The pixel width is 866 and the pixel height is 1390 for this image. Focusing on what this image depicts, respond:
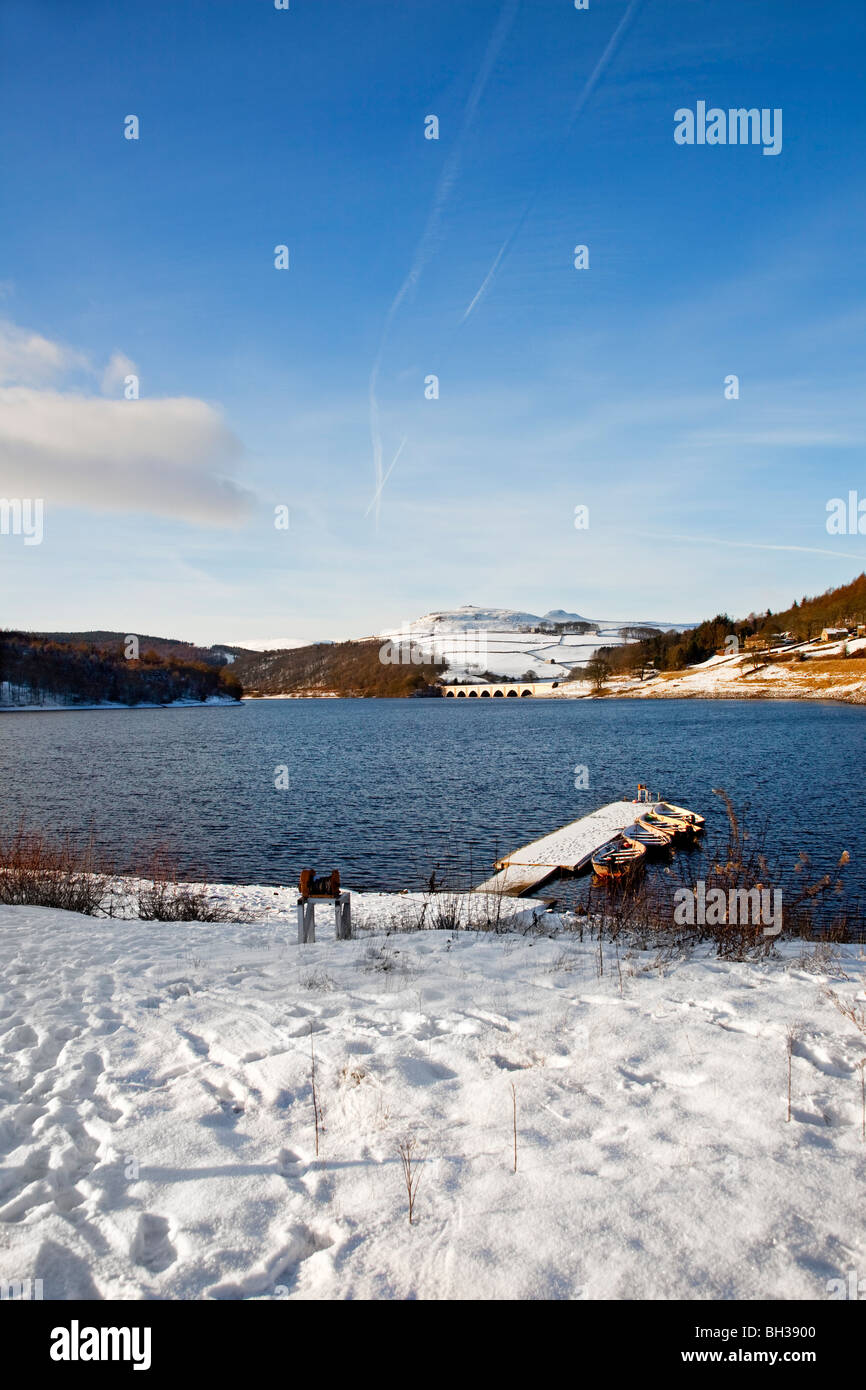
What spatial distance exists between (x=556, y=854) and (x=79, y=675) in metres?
166

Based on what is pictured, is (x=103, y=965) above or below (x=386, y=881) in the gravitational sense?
above

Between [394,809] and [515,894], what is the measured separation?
567 inches

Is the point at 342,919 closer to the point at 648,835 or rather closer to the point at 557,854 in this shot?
the point at 557,854

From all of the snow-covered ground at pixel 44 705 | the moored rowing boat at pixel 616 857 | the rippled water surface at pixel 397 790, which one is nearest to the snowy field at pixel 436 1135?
the moored rowing boat at pixel 616 857

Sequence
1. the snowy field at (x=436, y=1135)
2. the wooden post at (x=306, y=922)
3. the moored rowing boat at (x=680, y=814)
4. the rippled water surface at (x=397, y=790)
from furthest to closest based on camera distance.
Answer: the moored rowing boat at (x=680, y=814)
the rippled water surface at (x=397, y=790)
the wooden post at (x=306, y=922)
the snowy field at (x=436, y=1135)

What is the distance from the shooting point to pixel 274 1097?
5.23m

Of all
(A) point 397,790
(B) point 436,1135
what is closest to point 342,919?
(B) point 436,1135

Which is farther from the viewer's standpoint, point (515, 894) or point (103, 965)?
point (515, 894)

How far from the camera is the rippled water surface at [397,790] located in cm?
2573

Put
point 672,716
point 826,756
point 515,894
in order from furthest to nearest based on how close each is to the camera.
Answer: point 672,716 → point 826,756 → point 515,894

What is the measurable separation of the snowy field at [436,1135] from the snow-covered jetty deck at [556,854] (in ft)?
40.0

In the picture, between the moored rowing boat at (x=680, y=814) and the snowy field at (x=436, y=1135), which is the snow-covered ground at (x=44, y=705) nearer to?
the moored rowing boat at (x=680, y=814)
